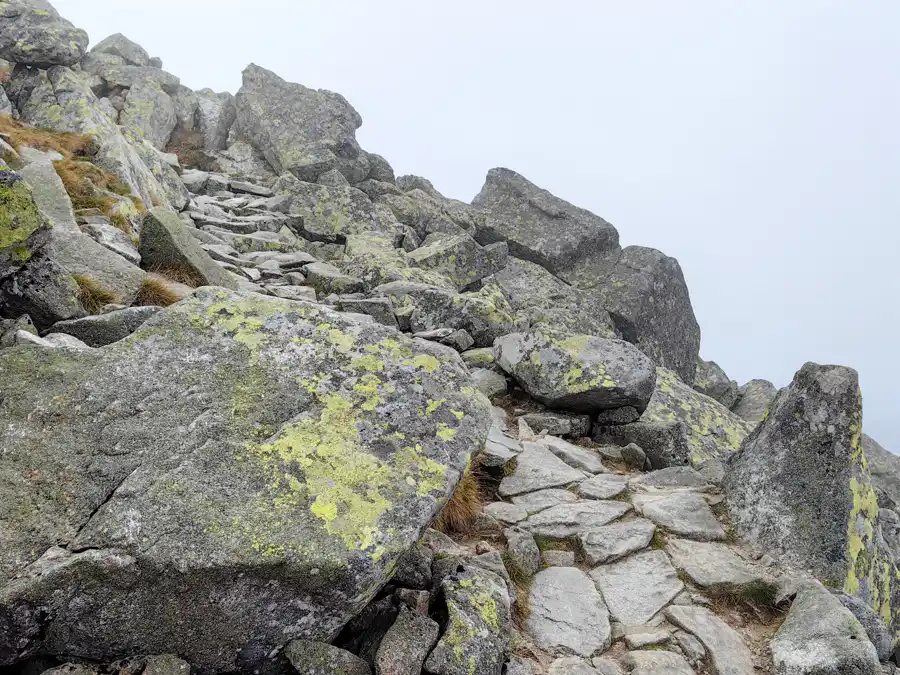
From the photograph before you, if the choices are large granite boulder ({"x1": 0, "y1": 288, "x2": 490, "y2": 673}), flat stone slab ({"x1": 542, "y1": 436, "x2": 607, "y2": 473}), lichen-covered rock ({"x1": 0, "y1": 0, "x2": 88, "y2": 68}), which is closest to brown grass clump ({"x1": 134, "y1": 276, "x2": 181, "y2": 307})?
large granite boulder ({"x1": 0, "y1": 288, "x2": 490, "y2": 673})

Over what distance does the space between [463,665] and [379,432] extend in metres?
2.33

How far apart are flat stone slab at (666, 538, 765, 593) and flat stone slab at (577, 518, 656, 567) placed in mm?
391

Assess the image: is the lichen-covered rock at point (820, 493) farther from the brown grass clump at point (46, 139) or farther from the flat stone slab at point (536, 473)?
the brown grass clump at point (46, 139)

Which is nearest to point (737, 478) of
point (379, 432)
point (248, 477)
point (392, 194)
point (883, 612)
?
point (883, 612)

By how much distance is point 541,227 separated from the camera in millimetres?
33406

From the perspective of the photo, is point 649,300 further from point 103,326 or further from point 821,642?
point 103,326

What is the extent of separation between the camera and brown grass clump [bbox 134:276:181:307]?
33.2 feet

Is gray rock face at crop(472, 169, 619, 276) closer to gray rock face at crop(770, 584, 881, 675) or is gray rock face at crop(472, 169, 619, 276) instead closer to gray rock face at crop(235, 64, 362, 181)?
gray rock face at crop(235, 64, 362, 181)

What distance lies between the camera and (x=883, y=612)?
29.4 feet

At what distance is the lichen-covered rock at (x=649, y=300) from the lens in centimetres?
2911

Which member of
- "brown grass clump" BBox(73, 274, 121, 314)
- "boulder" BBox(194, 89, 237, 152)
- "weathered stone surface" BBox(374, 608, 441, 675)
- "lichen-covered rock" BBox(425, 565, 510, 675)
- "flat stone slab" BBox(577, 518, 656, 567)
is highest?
"boulder" BBox(194, 89, 237, 152)

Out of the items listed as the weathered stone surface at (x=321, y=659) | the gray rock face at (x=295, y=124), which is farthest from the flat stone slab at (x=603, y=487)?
the gray rock face at (x=295, y=124)

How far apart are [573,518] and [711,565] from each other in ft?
6.59

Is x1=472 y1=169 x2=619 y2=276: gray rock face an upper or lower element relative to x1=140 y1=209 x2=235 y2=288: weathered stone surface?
upper
